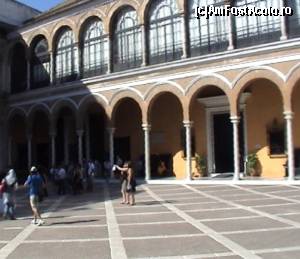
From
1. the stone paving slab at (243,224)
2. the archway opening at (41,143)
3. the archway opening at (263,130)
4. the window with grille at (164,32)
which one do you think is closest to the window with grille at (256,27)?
the archway opening at (263,130)

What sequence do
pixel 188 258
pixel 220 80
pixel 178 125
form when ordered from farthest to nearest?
pixel 178 125 → pixel 220 80 → pixel 188 258

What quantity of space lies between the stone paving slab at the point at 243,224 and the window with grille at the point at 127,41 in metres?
Result: 15.6

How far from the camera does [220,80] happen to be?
2297 centimetres

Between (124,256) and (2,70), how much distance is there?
87.4 feet

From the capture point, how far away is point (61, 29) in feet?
99.3

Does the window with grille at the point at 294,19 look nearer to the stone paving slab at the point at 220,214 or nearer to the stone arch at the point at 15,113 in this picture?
the stone paving slab at the point at 220,214

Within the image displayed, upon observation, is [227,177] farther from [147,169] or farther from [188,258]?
[188,258]

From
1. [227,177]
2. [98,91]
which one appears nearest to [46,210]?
[227,177]

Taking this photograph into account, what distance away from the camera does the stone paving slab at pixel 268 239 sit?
30.3ft

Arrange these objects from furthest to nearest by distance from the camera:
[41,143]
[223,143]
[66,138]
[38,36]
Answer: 1. [41,143]
2. [66,138]
3. [38,36]
4. [223,143]

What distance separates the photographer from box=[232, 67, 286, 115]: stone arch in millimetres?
21203

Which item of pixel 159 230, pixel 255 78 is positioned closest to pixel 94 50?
pixel 255 78

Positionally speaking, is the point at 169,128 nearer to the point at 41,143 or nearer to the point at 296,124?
the point at 296,124

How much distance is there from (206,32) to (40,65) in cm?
1187
